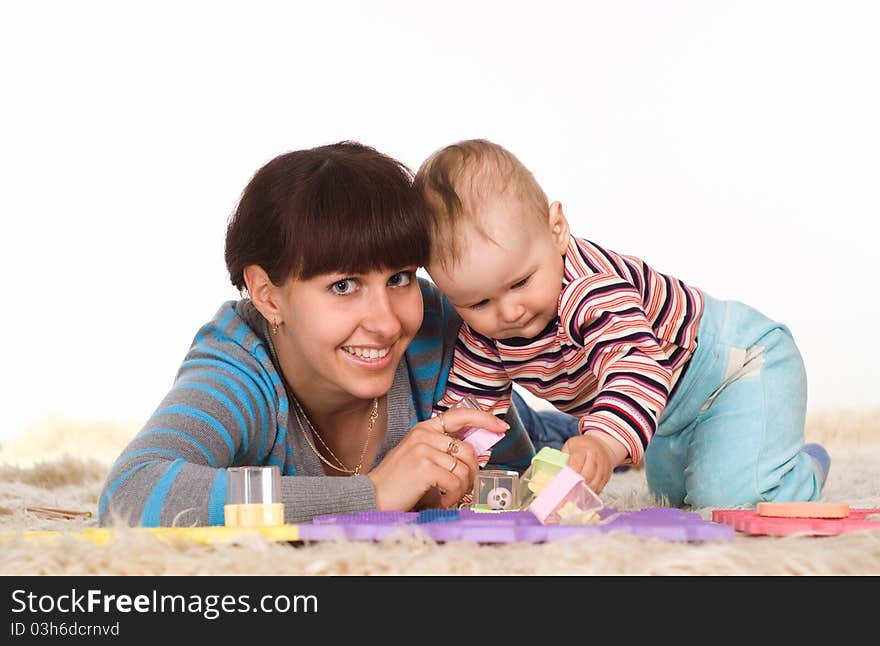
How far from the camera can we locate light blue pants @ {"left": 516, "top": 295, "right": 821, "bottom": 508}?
6.01 feet

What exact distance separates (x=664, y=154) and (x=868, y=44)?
0.86m

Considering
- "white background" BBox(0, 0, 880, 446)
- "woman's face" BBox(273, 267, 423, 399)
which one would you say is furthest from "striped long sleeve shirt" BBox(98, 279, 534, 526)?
"white background" BBox(0, 0, 880, 446)

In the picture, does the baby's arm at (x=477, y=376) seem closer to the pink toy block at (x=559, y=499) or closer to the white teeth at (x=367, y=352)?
the white teeth at (x=367, y=352)

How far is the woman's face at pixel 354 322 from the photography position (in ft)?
5.17

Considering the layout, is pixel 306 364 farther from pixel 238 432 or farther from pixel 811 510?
pixel 811 510

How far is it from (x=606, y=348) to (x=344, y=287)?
42 centimetres

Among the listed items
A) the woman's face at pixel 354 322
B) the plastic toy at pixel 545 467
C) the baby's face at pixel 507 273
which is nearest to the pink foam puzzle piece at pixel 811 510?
the plastic toy at pixel 545 467

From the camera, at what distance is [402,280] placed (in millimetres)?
1658

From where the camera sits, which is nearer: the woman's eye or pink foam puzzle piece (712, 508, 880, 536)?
pink foam puzzle piece (712, 508, 880, 536)

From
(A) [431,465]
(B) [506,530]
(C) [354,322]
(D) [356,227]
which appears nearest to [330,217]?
(D) [356,227]

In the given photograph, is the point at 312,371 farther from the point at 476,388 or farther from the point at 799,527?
Result: the point at 799,527

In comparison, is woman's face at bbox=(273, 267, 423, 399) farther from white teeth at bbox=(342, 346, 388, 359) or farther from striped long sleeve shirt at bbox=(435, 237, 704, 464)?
striped long sleeve shirt at bbox=(435, 237, 704, 464)

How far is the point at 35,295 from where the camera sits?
3.67 meters
